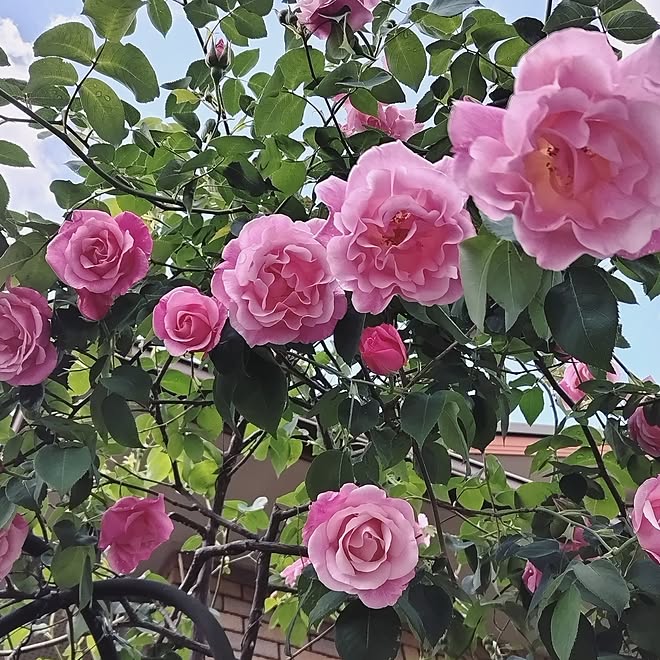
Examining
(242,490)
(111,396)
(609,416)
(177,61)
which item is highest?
(177,61)

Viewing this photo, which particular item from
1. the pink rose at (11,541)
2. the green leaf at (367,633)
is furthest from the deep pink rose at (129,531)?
the green leaf at (367,633)

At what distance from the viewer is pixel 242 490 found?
1972 millimetres

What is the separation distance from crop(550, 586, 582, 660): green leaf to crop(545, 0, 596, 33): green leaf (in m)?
0.44

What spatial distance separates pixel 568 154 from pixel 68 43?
0.49 meters

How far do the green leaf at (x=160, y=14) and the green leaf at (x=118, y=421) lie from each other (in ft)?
1.29

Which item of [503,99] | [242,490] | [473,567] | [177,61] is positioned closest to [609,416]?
[473,567]

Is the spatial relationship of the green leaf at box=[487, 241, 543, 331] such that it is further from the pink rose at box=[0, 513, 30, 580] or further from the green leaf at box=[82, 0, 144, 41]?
the pink rose at box=[0, 513, 30, 580]

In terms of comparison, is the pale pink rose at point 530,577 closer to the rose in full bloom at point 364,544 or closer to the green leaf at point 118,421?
the rose in full bloom at point 364,544

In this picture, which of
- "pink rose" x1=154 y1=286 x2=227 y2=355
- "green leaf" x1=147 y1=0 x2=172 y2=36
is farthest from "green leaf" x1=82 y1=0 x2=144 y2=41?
"pink rose" x1=154 y1=286 x2=227 y2=355

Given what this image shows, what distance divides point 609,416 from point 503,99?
478 mm

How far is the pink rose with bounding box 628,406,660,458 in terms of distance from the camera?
84 centimetres

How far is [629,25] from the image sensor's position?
0.56m

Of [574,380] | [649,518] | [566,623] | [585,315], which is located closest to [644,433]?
[574,380]

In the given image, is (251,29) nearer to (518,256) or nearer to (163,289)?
(163,289)
